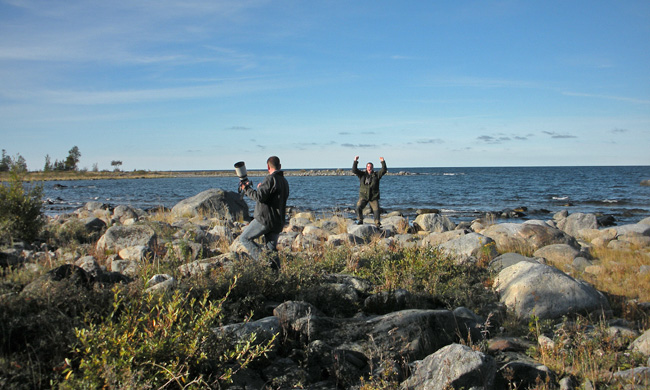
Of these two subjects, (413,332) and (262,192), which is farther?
(262,192)

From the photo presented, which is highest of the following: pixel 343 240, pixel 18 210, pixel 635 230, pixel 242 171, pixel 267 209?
pixel 242 171

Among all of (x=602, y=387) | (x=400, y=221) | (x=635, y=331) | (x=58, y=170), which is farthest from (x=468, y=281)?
(x=58, y=170)

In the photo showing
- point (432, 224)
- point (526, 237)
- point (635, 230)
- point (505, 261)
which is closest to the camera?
point (505, 261)

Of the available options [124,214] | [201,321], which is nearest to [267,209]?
[201,321]

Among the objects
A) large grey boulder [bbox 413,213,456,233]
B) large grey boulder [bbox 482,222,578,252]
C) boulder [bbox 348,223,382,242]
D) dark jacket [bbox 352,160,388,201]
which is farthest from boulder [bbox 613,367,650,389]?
large grey boulder [bbox 413,213,456,233]

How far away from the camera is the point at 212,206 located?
Answer: 2094 cm

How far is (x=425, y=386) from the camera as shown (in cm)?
379

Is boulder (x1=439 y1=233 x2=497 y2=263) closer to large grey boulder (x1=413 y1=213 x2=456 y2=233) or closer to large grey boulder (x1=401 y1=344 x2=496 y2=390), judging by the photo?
large grey boulder (x1=401 y1=344 x2=496 y2=390)

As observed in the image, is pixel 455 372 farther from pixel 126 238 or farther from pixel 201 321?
pixel 126 238

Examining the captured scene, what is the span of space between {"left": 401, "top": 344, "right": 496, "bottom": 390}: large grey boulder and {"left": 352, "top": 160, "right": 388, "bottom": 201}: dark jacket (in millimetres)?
11839

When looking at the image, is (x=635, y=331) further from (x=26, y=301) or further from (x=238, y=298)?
(x=26, y=301)

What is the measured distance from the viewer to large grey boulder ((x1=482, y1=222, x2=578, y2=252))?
11.8m

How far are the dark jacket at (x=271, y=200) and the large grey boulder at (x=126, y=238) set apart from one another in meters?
3.27

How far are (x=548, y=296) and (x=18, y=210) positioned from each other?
11615 millimetres
